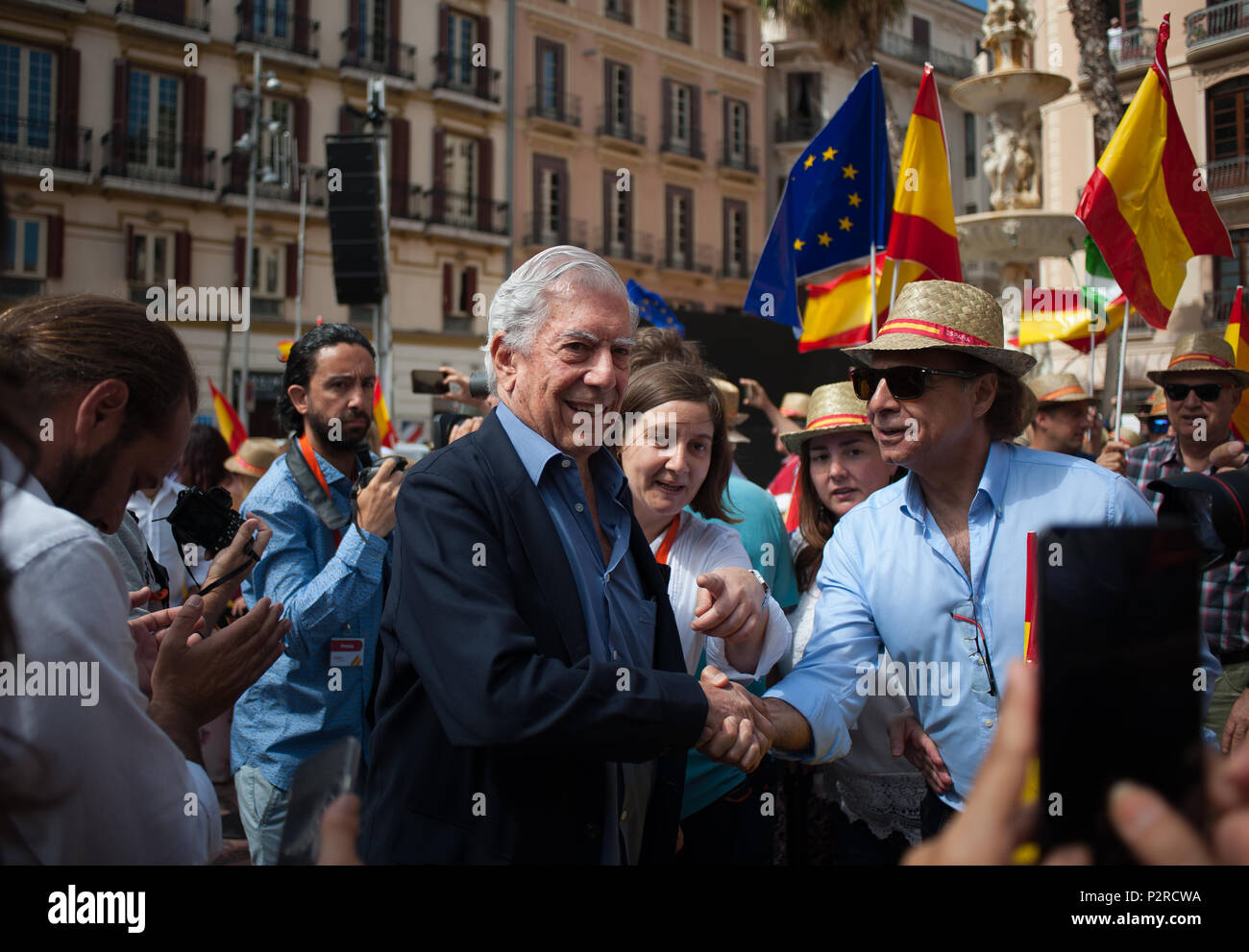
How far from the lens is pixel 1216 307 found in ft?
68.5

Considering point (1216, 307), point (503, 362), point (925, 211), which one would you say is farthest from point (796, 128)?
point (503, 362)

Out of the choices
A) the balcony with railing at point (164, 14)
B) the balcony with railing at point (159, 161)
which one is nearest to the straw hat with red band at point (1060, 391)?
the balcony with railing at point (159, 161)

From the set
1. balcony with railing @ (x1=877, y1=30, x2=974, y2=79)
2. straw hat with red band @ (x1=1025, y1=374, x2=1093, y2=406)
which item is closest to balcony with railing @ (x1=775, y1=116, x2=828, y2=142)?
balcony with railing @ (x1=877, y1=30, x2=974, y2=79)

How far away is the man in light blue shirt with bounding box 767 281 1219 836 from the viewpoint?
8.29 ft

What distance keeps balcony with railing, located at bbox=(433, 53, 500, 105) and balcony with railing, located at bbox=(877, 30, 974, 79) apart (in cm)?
1712

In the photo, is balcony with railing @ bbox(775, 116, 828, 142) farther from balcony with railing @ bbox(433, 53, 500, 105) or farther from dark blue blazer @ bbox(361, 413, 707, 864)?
dark blue blazer @ bbox(361, 413, 707, 864)

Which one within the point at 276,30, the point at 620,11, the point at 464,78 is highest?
the point at 620,11

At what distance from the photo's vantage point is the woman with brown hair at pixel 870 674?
3000mm

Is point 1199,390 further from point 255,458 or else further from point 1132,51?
point 1132,51

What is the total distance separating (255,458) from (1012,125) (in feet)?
33.3

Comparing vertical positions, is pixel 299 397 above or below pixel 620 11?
below

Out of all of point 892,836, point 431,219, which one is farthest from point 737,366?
point 431,219

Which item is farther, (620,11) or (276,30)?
(620,11)
